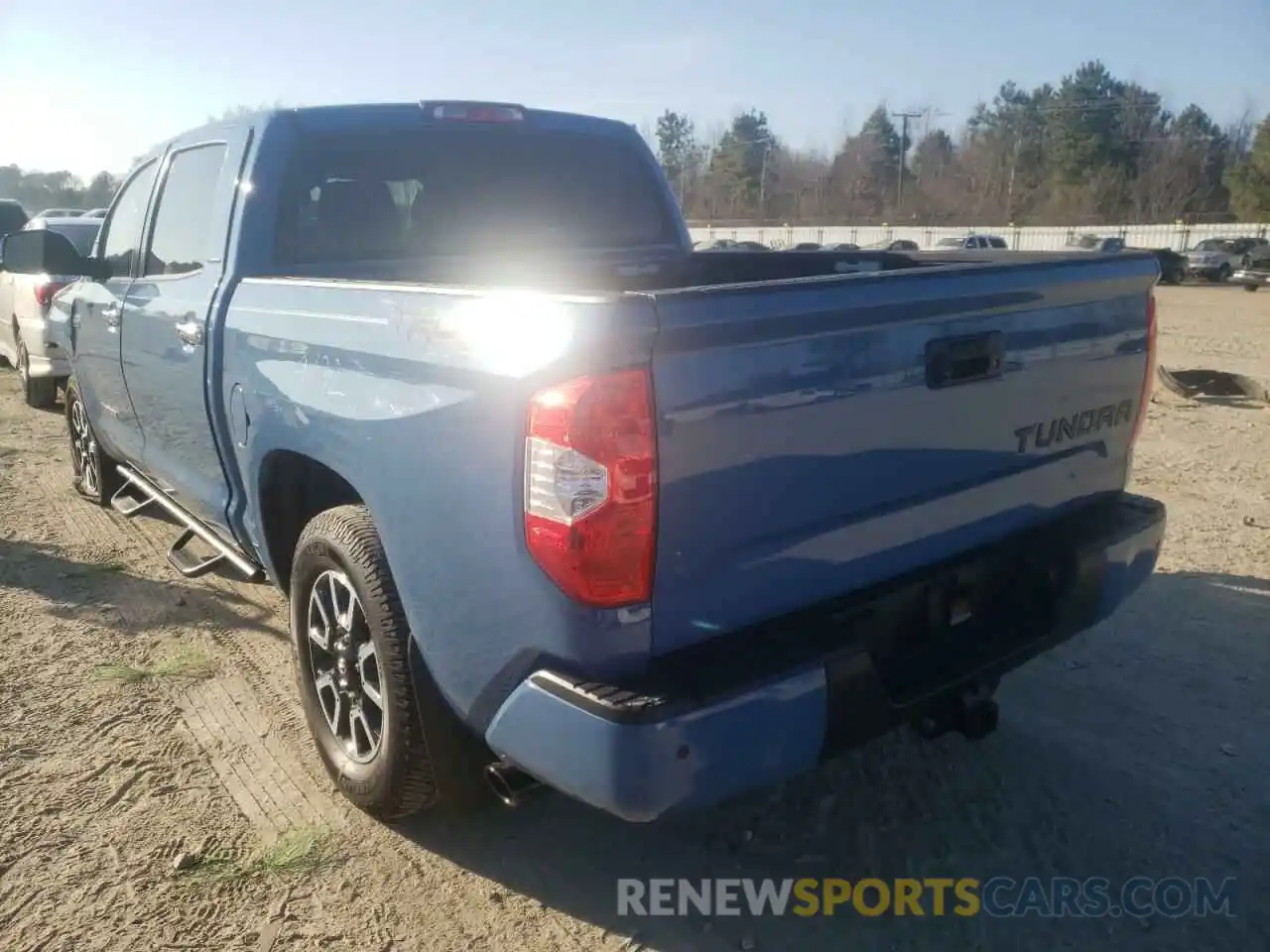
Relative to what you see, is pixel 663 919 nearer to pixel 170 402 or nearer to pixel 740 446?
pixel 740 446

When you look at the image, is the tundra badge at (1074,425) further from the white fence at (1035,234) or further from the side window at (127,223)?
the white fence at (1035,234)

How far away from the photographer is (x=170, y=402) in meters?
3.95

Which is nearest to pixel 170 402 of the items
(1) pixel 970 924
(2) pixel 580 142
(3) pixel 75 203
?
(2) pixel 580 142

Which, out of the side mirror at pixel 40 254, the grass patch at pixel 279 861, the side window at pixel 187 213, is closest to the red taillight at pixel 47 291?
the side mirror at pixel 40 254

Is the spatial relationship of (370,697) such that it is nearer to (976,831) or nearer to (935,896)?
(935,896)

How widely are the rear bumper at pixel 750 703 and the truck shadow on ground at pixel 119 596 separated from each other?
2646 mm

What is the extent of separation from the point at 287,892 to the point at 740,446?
1734 millimetres

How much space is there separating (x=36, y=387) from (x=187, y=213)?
6.53m

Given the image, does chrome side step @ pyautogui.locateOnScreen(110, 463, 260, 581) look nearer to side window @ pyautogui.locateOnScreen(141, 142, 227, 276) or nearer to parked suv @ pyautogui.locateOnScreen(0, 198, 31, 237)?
side window @ pyautogui.locateOnScreen(141, 142, 227, 276)

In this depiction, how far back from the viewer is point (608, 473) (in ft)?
6.53

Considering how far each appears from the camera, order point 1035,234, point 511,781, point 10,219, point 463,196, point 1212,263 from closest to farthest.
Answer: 1. point 511,781
2. point 463,196
3. point 10,219
4. point 1212,263
5. point 1035,234

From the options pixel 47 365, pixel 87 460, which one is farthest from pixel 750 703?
pixel 47 365

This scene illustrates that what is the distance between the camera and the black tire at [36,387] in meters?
9.34

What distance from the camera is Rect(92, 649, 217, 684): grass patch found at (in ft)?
13.0
